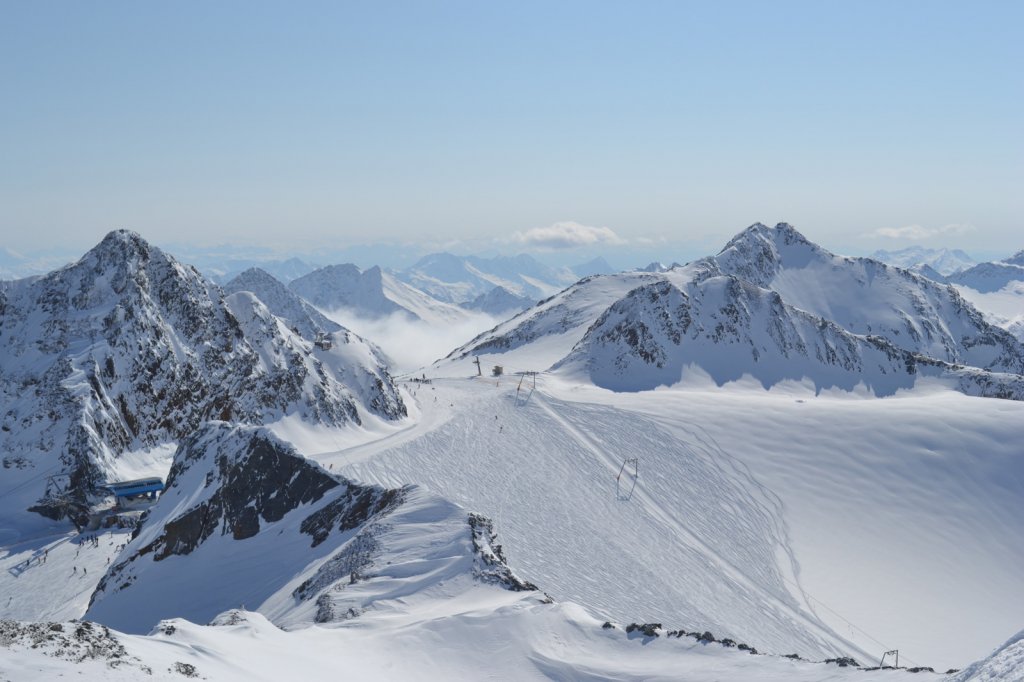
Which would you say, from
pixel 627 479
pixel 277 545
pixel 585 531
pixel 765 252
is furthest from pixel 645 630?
pixel 765 252

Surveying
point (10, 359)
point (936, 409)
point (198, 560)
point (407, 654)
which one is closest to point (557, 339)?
point (936, 409)

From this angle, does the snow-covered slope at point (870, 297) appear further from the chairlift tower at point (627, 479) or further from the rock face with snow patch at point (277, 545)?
the rock face with snow patch at point (277, 545)

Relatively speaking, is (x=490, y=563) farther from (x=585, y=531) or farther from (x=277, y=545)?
(x=585, y=531)

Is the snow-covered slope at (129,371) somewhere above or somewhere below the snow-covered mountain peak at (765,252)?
below

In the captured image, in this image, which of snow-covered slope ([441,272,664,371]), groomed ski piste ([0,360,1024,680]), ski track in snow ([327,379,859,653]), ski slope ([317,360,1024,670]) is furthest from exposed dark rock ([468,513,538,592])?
snow-covered slope ([441,272,664,371])

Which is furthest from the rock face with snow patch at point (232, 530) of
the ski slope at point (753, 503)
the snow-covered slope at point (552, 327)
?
the snow-covered slope at point (552, 327)

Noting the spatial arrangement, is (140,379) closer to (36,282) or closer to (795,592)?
(36,282)
